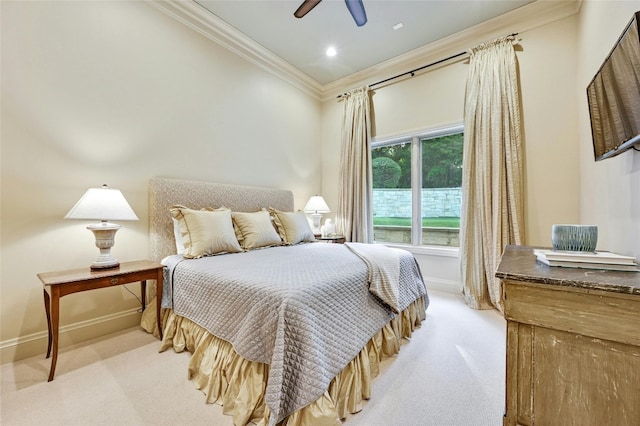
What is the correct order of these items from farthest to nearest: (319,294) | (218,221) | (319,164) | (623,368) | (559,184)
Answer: (319,164), (559,184), (218,221), (319,294), (623,368)

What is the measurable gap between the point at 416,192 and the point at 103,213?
3.51 meters

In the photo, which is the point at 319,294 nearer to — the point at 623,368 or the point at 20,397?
the point at 623,368

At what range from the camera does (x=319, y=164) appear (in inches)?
181

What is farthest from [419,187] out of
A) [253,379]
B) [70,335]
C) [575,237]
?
[70,335]

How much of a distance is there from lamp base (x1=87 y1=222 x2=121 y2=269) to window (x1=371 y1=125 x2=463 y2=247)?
3.30 metres

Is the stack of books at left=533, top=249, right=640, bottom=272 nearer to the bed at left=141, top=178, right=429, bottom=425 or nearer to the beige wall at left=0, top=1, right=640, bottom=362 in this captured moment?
the beige wall at left=0, top=1, right=640, bottom=362

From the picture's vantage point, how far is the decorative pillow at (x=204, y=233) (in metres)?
2.23

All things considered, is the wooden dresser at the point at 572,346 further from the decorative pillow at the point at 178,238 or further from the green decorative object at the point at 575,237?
the decorative pillow at the point at 178,238

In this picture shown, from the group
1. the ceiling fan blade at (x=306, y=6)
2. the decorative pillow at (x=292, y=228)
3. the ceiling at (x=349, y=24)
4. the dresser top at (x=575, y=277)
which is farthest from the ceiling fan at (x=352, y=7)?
the dresser top at (x=575, y=277)

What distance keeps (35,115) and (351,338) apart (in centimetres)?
275

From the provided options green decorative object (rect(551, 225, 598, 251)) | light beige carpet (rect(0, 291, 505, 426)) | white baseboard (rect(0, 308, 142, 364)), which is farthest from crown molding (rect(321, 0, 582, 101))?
white baseboard (rect(0, 308, 142, 364))

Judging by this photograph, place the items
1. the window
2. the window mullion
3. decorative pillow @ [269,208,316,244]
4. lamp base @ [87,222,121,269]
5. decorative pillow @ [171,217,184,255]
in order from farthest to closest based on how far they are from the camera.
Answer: the window mullion < the window < decorative pillow @ [269,208,316,244] < decorative pillow @ [171,217,184,255] < lamp base @ [87,222,121,269]

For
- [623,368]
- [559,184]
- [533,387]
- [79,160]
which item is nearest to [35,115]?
[79,160]

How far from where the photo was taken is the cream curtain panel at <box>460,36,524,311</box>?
9.02 ft
